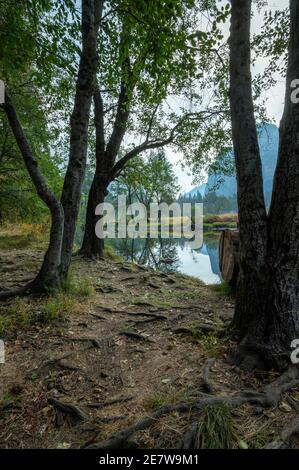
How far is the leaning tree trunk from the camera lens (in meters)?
3.29

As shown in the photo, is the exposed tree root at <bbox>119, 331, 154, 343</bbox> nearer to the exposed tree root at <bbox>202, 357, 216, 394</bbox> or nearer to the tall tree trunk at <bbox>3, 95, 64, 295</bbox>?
the exposed tree root at <bbox>202, 357, 216, 394</bbox>

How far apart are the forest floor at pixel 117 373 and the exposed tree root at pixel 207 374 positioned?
2 cm

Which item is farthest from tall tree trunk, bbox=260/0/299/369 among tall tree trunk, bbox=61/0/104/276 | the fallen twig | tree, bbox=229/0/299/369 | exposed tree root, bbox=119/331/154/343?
tall tree trunk, bbox=61/0/104/276

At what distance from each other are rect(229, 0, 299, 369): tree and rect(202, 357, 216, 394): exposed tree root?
36 centimetres

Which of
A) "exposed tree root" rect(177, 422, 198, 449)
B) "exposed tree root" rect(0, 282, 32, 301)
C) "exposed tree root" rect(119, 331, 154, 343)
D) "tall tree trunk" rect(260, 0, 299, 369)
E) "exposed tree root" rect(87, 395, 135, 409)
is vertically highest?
"tall tree trunk" rect(260, 0, 299, 369)

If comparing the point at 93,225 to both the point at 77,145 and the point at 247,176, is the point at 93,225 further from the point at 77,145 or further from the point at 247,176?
the point at 247,176

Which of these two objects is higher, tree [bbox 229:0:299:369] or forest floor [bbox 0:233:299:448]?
tree [bbox 229:0:299:369]

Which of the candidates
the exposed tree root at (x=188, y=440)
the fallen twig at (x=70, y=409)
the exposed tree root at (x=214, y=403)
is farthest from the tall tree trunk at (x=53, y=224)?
the exposed tree root at (x=188, y=440)

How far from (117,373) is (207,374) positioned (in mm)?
1171

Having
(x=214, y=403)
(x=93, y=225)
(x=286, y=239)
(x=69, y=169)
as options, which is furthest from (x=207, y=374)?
(x=93, y=225)

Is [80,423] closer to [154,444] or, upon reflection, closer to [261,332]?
[154,444]

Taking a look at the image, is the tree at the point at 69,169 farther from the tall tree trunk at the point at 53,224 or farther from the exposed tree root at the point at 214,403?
the exposed tree root at the point at 214,403

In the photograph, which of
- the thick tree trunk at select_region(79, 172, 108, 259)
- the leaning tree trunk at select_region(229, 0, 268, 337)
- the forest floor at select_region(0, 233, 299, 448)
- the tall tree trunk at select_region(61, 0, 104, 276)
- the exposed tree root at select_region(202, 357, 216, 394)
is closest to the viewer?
the forest floor at select_region(0, 233, 299, 448)

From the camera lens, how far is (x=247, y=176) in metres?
3.42
